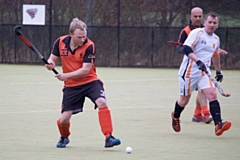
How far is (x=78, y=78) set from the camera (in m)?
7.84

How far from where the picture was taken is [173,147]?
7.97m

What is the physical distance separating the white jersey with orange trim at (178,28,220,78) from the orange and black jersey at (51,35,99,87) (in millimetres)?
1626

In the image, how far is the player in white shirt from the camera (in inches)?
340

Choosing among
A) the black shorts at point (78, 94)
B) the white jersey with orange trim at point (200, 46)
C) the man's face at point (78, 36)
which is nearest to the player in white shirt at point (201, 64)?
the white jersey with orange trim at point (200, 46)

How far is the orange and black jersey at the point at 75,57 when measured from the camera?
769cm

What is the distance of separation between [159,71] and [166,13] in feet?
8.93

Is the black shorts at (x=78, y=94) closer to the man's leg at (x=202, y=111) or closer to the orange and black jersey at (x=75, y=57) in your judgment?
the orange and black jersey at (x=75, y=57)

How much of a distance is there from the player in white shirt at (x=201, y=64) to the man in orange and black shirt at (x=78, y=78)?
1.55 m

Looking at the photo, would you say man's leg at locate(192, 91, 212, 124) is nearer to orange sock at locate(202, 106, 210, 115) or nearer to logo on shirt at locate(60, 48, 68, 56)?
orange sock at locate(202, 106, 210, 115)

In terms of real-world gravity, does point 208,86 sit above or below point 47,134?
above

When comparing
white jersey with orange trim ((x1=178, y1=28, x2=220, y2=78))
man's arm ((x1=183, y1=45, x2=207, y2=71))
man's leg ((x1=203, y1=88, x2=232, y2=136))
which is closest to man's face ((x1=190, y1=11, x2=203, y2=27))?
white jersey with orange trim ((x1=178, y1=28, x2=220, y2=78))

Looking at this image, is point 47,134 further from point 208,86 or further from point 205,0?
point 205,0

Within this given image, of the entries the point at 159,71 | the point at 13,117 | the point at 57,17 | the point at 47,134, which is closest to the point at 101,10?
the point at 57,17

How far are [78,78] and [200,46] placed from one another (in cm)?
194
